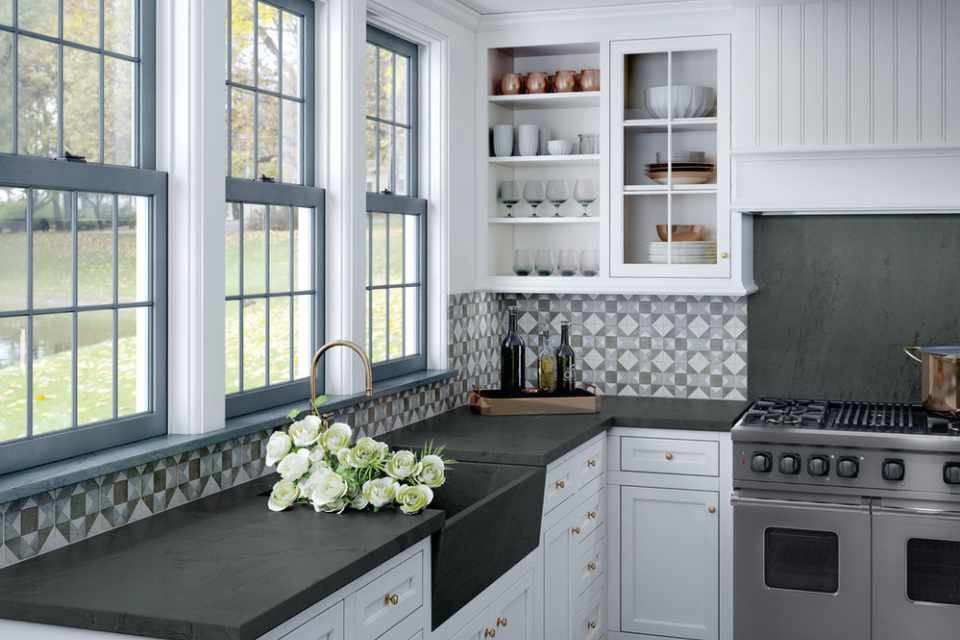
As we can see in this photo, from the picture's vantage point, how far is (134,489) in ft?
8.84

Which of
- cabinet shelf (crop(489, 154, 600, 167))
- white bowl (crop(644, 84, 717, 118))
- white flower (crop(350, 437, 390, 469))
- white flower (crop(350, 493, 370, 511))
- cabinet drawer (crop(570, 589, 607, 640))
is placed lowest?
cabinet drawer (crop(570, 589, 607, 640))

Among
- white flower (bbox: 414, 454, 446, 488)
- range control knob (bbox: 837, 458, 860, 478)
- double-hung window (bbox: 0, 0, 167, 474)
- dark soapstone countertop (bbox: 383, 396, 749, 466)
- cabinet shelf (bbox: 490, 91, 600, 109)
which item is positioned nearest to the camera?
double-hung window (bbox: 0, 0, 167, 474)

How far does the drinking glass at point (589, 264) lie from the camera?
489cm

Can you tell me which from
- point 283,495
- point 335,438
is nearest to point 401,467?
point 335,438

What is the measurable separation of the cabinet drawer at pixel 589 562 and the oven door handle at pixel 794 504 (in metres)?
0.57

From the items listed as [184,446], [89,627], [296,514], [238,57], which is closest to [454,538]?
[296,514]

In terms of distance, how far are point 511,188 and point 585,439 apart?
1410 millimetres

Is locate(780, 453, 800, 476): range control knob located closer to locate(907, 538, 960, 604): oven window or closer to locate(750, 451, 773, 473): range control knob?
locate(750, 451, 773, 473): range control knob

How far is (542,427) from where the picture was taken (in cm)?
423

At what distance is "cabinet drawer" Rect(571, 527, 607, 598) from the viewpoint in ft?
13.4

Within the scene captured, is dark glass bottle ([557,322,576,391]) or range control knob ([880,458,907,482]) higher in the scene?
dark glass bottle ([557,322,576,391])

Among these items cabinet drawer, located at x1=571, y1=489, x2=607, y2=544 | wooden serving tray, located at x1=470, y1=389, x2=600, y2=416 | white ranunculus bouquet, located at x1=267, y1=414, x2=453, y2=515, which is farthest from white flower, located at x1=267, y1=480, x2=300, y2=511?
wooden serving tray, located at x1=470, y1=389, x2=600, y2=416

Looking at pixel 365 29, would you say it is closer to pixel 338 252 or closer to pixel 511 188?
pixel 338 252

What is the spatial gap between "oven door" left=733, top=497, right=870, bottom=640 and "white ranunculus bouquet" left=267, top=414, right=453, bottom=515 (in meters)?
1.78
